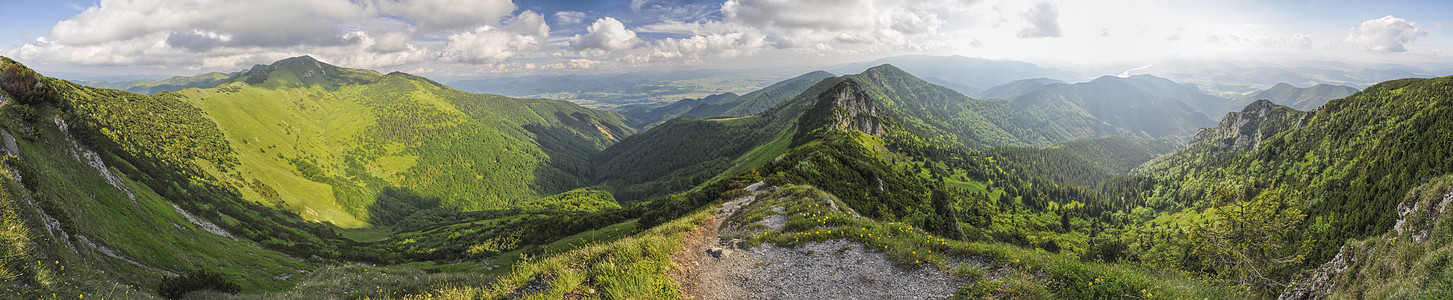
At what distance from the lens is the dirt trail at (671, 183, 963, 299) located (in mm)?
13594

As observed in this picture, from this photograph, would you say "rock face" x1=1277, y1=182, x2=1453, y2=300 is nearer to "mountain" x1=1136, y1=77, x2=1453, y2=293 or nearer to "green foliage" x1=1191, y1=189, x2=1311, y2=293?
"mountain" x1=1136, y1=77, x2=1453, y2=293

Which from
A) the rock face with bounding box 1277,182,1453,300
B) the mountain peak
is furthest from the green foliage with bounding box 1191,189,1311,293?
the mountain peak

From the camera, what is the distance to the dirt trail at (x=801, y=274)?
13.6 metres

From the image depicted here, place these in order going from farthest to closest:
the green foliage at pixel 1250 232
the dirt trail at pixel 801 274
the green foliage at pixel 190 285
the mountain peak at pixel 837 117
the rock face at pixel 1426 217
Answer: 1. the mountain peak at pixel 837 117
2. the green foliage at pixel 1250 232
3. the rock face at pixel 1426 217
4. the green foliage at pixel 190 285
5. the dirt trail at pixel 801 274

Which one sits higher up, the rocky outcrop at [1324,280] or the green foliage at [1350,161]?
the rocky outcrop at [1324,280]

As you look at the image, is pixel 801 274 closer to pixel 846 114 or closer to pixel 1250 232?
pixel 1250 232

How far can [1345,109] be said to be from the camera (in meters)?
150

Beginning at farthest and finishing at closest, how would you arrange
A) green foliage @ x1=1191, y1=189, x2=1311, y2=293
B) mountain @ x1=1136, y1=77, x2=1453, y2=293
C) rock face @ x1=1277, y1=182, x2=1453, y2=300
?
mountain @ x1=1136, y1=77, x2=1453, y2=293
green foliage @ x1=1191, y1=189, x2=1311, y2=293
rock face @ x1=1277, y1=182, x2=1453, y2=300

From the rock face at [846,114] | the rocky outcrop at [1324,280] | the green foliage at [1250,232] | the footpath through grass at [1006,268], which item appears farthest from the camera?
the rock face at [846,114]

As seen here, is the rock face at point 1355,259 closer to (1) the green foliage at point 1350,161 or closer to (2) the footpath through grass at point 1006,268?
(1) the green foliage at point 1350,161

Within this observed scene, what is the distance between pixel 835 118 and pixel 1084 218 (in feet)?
362

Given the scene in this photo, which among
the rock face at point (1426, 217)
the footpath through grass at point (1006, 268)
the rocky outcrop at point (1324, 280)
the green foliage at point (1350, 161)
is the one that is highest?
the footpath through grass at point (1006, 268)

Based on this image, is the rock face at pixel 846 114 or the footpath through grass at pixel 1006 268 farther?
the rock face at pixel 846 114

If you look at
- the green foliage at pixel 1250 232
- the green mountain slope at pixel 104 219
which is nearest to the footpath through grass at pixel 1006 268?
the green foliage at pixel 1250 232
